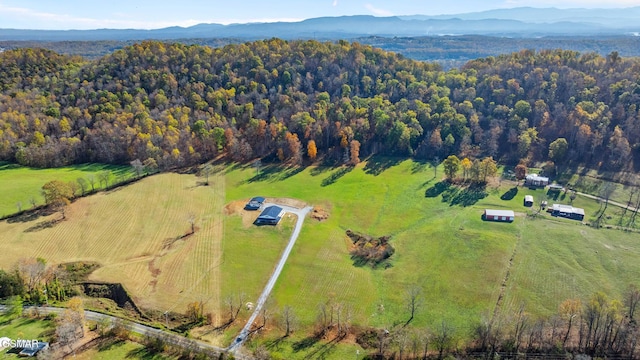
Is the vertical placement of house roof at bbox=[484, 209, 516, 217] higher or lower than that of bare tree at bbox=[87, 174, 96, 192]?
lower

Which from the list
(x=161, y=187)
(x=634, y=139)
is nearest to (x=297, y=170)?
(x=161, y=187)

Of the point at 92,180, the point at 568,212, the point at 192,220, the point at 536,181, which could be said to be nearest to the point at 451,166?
the point at 536,181

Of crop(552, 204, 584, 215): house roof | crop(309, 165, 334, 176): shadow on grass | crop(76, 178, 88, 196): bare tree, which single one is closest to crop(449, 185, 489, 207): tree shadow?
crop(552, 204, 584, 215): house roof

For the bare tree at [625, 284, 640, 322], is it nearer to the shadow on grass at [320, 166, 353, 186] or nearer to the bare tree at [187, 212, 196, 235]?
the shadow on grass at [320, 166, 353, 186]

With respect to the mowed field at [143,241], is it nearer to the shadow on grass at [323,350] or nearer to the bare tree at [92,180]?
the bare tree at [92,180]

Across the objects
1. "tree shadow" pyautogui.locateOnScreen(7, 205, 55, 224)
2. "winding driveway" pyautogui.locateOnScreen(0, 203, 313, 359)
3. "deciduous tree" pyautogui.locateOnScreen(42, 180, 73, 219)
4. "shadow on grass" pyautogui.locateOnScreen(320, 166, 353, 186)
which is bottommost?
"winding driveway" pyautogui.locateOnScreen(0, 203, 313, 359)

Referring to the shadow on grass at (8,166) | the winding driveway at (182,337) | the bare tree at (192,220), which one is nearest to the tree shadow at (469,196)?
the winding driveway at (182,337)
